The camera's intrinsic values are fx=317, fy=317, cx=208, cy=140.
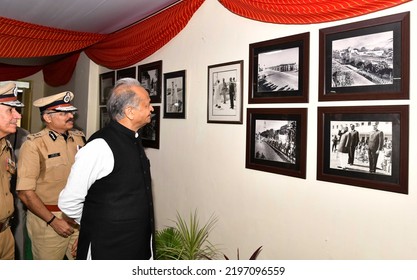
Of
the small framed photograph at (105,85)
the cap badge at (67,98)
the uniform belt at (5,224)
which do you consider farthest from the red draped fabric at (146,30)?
the uniform belt at (5,224)

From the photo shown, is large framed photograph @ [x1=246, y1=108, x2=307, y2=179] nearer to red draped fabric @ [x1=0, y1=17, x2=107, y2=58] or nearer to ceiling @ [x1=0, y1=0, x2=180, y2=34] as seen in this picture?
ceiling @ [x1=0, y1=0, x2=180, y2=34]

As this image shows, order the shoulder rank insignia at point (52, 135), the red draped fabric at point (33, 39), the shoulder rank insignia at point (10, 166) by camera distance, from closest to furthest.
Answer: the shoulder rank insignia at point (10, 166)
the shoulder rank insignia at point (52, 135)
the red draped fabric at point (33, 39)

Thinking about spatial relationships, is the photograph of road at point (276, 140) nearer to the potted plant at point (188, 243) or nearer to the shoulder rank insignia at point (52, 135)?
the potted plant at point (188, 243)

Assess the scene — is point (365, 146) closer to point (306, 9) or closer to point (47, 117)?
point (306, 9)

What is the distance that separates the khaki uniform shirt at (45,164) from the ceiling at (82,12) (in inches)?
47.0

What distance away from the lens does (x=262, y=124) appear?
6.64 ft

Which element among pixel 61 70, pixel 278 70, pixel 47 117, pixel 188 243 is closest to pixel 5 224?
pixel 47 117

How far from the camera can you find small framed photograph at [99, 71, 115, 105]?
12.4ft

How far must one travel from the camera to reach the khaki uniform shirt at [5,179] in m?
1.84

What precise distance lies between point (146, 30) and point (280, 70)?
5.06 ft

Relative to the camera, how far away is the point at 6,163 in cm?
199

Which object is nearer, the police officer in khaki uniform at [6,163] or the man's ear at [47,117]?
the police officer in khaki uniform at [6,163]

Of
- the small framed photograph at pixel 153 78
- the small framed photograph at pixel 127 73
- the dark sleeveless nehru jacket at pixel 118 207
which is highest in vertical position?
the small framed photograph at pixel 127 73

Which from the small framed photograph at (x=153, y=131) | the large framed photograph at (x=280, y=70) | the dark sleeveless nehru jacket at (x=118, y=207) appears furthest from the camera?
the small framed photograph at (x=153, y=131)
